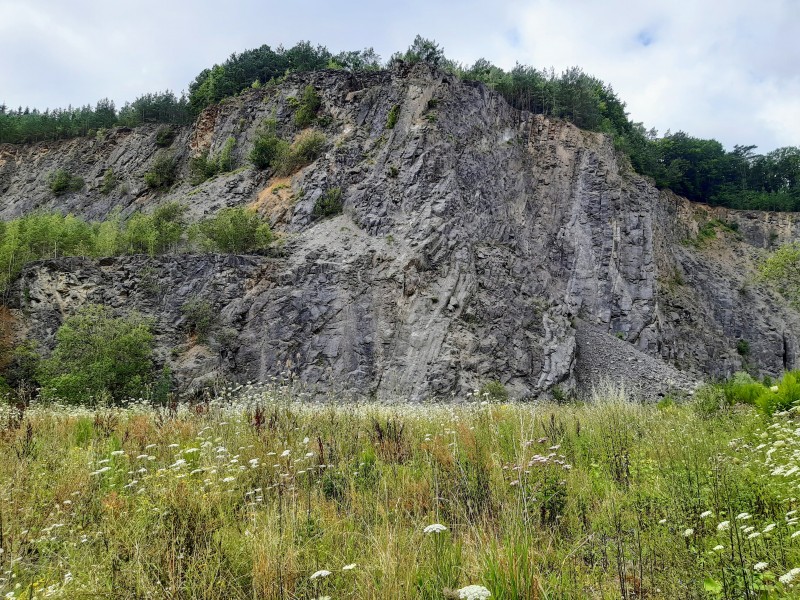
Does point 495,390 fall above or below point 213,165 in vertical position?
below

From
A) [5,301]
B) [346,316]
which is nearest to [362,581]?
[346,316]

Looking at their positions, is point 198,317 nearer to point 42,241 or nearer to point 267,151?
point 42,241

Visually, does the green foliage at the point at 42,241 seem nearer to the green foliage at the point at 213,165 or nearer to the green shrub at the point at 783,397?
the green foliage at the point at 213,165

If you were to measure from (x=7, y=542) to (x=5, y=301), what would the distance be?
28694mm

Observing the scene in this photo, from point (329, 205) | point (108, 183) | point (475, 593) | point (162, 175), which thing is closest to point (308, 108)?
point (329, 205)

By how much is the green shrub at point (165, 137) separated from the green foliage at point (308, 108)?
15.1 meters

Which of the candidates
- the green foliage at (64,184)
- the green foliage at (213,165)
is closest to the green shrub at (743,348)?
the green foliage at (213,165)

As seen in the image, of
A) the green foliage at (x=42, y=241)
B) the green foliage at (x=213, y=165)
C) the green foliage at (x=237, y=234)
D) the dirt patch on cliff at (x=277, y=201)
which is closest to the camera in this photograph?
the green foliage at (x=42, y=241)

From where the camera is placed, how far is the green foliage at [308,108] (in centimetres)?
3694

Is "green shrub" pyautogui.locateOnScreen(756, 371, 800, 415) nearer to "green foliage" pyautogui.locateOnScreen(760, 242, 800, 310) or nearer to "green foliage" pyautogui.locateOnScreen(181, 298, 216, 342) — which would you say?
"green foliage" pyautogui.locateOnScreen(181, 298, 216, 342)

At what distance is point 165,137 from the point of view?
44.7 meters

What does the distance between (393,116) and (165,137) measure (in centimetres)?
2480

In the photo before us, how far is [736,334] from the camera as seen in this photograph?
38969 millimetres

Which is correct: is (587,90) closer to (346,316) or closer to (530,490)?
(346,316)
